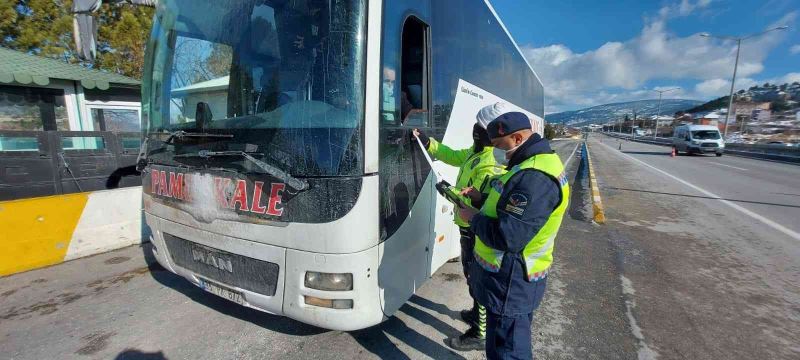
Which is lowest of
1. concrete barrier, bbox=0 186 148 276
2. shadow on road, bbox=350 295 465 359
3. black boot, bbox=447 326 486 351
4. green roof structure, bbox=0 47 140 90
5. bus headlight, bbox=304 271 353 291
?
shadow on road, bbox=350 295 465 359

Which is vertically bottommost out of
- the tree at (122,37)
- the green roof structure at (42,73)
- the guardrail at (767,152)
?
the guardrail at (767,152)

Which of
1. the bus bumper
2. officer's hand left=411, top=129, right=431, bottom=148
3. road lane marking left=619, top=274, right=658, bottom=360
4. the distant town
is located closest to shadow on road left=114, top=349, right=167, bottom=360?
the bus bumper

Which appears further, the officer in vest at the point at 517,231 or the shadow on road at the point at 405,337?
the shadow on road at the point at 405,337

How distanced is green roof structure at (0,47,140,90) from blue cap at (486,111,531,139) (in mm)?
10095

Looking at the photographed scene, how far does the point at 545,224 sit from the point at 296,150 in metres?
1.51

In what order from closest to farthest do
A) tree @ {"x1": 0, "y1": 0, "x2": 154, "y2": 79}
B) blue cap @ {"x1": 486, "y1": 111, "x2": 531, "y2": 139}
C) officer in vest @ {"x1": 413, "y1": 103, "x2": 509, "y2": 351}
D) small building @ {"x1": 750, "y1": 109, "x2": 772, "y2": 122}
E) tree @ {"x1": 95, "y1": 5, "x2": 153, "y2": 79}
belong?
1. blue cap @ {"x1": 486, "y1": 111, "x2": 531, "y2": 139}
2. officer in vest @ {"x1": 413, "y1": 103, "x2": 509, "y2": 351}
3. tree @ {"x1": 0, "y1": 0, "x2": 154, "y2": 79}
4. tree @ {"x1": 95, "y1": 5, "x2": 153, "y2": 79}
5. small building @ {"x1": 750, "y1": 109, "x2": 772, "y2": 122}

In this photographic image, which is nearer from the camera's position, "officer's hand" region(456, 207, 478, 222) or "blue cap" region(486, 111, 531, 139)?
"blue cap" region(486, 111, 531, 139)

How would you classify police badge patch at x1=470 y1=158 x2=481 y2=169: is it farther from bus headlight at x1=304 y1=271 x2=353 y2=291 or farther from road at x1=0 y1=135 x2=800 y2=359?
road at x1=0 y1=135 x2=800 y2=359

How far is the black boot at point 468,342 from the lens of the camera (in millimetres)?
2738

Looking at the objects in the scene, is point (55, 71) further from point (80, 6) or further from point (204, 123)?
point (204, 123)

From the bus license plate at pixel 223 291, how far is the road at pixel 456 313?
17.4 inches

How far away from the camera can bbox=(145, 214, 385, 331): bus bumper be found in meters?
2.17

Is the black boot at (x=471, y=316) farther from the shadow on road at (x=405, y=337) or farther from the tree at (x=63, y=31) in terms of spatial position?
the tree at (x=63, y=31)

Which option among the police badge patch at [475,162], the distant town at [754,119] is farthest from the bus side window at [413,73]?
the distant town at [754,119]
